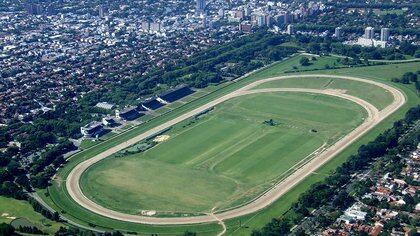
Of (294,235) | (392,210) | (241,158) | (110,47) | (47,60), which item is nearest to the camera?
(294,235)

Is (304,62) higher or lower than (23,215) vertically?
higher

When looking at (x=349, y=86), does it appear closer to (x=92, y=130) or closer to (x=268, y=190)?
(x=268, y=190)

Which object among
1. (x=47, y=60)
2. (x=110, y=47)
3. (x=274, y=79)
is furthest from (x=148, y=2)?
(x=274, y=79)

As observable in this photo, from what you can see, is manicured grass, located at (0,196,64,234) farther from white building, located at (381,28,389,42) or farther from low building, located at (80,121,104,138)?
white building, located at (381,28,389,42)

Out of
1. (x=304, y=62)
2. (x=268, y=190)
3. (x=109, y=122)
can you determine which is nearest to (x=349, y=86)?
(x=304, y=62)

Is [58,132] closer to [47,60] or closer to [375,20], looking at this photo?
[47,60]

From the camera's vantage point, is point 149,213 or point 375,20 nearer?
point 149,213
